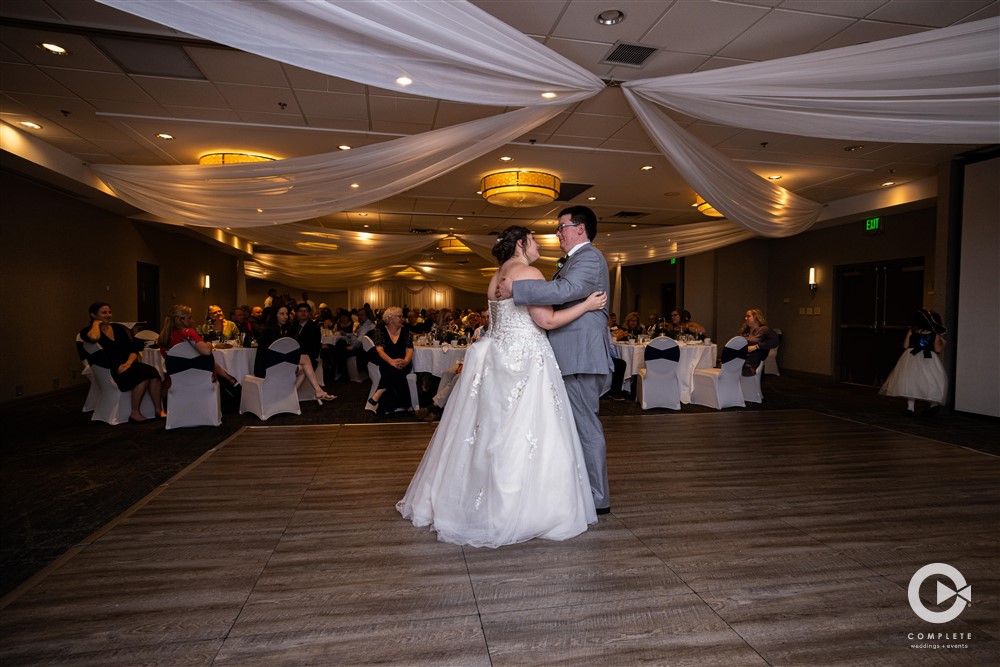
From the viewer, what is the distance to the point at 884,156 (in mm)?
6832

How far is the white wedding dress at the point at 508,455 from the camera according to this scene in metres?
2.77

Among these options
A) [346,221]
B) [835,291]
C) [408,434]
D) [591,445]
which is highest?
[346,221]

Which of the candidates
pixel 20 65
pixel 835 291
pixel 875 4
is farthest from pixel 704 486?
pixel 835 291

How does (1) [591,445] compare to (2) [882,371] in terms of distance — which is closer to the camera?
(1) [591,445]

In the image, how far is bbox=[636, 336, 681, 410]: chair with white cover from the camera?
7.08m

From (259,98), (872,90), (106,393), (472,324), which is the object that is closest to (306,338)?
(106,393)

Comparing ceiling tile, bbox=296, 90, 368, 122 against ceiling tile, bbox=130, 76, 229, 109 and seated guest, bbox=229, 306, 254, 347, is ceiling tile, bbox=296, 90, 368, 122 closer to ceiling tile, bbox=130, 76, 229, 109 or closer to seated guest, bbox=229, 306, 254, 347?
ceiling tile, bbox=130, 76, 229, 109

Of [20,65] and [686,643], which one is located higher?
[20,65]

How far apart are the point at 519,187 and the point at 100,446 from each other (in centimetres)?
565

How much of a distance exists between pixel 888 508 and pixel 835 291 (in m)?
8.62

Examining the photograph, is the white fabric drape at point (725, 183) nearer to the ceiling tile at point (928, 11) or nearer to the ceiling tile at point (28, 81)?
the ceiling tile at point (928, 11)

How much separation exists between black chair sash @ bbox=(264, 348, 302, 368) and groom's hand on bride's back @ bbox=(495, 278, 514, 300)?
411 centimetres

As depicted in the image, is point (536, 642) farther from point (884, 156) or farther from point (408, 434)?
point (884, 156)

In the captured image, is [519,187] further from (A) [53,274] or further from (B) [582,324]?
(A) [53,274]
